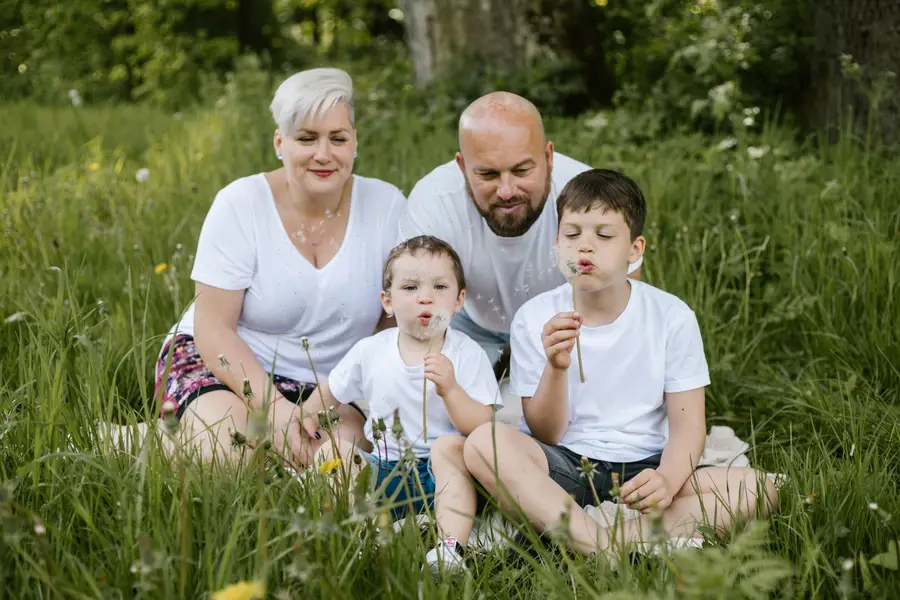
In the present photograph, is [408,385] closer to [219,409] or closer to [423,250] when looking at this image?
[423,250]

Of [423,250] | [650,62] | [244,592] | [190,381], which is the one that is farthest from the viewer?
[650,62]

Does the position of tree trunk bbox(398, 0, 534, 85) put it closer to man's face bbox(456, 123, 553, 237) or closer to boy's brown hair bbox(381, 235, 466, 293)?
man's face bbox(456, 123, 553, 237)

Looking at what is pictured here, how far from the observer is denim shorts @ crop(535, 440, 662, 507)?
2484 millimetres

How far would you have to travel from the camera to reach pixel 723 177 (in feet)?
14.2

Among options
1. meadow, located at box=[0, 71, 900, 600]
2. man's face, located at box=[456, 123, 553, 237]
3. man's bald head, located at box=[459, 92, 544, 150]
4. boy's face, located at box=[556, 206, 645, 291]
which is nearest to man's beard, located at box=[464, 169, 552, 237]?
man's face, located at box=[456, 123, 553, 237]

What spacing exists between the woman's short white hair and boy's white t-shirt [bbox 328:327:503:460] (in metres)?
0.79

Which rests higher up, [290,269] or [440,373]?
[290,269]

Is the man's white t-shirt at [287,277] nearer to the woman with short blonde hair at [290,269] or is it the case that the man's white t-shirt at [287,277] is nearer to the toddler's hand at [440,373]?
the woman with short blonde hair at [290,269]

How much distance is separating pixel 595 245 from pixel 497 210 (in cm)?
53

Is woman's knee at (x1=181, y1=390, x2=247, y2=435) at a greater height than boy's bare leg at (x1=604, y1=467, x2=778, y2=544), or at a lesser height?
greater

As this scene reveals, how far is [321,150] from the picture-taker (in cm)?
294

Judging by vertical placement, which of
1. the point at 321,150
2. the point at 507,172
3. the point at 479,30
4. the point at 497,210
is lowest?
the point at 497,210

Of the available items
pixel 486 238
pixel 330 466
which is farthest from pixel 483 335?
pixel 330 466

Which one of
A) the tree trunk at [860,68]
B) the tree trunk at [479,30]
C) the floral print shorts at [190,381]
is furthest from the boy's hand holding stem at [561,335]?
the tree trunk at [479,30]
